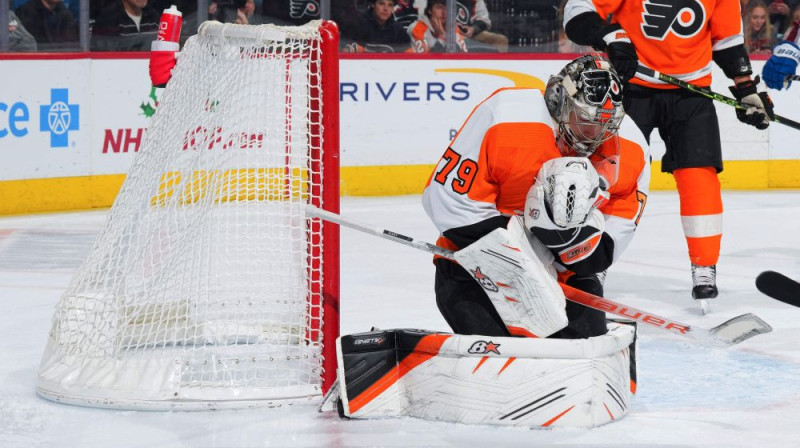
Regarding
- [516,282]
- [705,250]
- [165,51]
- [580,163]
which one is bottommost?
[705,250]

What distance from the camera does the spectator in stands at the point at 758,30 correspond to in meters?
7.65

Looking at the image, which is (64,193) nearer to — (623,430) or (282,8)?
(282,8)

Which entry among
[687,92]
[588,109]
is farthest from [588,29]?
[588,109]

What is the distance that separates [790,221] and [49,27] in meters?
3.38

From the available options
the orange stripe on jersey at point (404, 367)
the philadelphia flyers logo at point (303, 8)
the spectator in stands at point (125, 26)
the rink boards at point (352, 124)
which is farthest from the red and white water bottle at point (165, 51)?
the philadelphia flyers logo at point (303, 8)

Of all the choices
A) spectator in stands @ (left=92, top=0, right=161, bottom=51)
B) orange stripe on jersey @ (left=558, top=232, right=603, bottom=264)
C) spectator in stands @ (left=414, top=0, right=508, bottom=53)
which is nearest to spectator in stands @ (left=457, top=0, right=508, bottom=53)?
spectator in stands @ (left=414, top=0, right=508, bottom=53)

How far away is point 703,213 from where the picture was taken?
3.92 metres

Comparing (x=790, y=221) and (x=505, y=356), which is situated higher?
(x=505, y=356)

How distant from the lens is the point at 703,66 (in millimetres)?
4023

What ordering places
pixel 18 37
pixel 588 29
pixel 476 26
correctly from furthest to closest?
pixel 476 26 < pixel 18 37 < pixel 588 29

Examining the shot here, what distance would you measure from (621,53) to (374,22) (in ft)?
11.1

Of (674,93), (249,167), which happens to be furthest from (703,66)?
(249,167)

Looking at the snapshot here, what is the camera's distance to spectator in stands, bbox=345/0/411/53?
689 cm

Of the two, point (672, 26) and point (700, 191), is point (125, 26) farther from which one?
point (700, 191)
